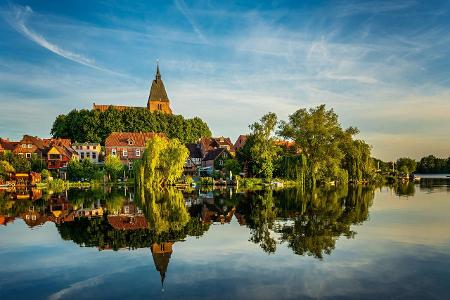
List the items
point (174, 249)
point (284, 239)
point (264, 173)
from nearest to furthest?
point (174, 249)
point (284, 239)
point (264, 173)

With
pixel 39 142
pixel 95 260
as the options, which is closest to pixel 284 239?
pixel 95 260

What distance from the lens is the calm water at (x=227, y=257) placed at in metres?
10.1

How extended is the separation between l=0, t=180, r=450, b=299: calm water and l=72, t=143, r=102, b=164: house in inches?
2575

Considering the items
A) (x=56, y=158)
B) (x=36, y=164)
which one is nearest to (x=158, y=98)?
(x=56, y=158)

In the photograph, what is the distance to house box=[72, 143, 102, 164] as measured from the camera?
86438 millimetres

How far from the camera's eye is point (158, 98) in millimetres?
129875

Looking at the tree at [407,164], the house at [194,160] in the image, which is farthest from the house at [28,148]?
the tree at [407,164]

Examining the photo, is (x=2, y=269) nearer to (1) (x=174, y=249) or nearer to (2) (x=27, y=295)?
(2) (x=27, y=295)

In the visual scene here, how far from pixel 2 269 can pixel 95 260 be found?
2867 millimetres

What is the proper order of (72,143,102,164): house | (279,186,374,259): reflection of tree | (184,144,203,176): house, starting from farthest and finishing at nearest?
1. (72,143,102,164): house
2. (184,144,203,176): house
3. (279,186,374,259): reflection of tree

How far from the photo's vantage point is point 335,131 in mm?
66312

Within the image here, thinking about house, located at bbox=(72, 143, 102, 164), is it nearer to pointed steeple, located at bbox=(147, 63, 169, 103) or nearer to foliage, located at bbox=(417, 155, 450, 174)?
pointed steeple, located at bbox=(147, 63, 169, 103)

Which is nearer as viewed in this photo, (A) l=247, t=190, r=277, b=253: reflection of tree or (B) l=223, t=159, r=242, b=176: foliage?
(A) l=247, t=190, r=277, b=253: reflection of tree

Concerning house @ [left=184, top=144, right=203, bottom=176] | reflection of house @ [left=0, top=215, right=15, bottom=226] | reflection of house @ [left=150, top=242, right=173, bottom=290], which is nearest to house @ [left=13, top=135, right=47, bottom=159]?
house @ [left=184, top=144, right=203, bottom=176]
